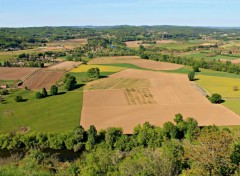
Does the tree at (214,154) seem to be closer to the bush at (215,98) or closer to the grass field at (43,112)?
the grass field at (43,112)

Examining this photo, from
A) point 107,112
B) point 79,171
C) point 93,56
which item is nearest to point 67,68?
point 93,56

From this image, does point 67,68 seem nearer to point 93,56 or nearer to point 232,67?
point 93,56

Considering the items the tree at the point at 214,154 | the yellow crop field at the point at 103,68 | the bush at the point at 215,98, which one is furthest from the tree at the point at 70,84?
the tree at the point at 214,154

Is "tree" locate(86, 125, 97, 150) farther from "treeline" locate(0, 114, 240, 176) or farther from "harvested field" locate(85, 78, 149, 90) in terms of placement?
"harvested field" locate(85, 78, 149, 90)

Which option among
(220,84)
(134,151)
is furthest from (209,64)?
(134,151)

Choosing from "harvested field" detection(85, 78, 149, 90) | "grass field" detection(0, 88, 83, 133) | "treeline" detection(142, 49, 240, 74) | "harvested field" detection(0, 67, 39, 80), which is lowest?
"grass field" detection(0, 88, 83, 133)

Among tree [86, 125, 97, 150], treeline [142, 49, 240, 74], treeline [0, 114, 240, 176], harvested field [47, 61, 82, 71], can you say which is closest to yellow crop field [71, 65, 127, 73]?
harvested field [47, 61, 82, 71]
